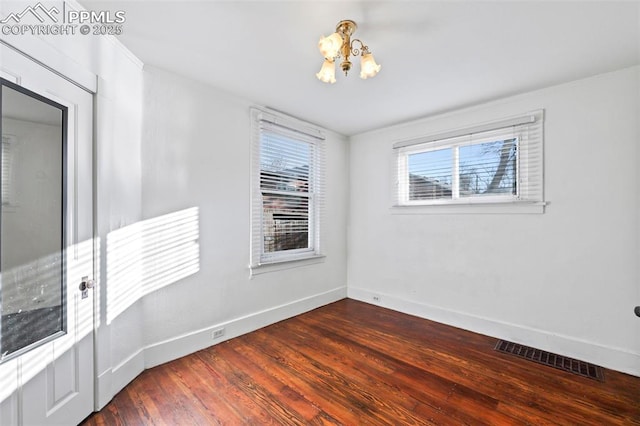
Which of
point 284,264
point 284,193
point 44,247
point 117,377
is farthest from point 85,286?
point 284,193

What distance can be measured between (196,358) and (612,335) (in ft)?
11.9

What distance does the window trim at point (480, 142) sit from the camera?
2693 mm

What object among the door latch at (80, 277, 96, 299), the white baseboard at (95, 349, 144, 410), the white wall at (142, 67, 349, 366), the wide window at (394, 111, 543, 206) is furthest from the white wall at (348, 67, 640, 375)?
the door latch at (80, 277, 96, 299)

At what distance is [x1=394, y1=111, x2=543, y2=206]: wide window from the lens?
8.98 feet

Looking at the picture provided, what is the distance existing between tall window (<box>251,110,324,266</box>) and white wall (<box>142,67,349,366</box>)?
0.15 metres

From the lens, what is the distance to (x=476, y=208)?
3.07 meters

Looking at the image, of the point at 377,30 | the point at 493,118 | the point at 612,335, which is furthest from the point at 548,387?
the point at 377,30

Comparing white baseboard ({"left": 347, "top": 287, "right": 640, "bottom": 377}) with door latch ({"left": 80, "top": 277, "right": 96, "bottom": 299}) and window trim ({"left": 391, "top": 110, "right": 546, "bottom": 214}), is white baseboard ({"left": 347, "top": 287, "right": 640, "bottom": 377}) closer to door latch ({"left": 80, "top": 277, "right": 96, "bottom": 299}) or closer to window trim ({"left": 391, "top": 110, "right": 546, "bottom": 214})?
window trim ({"left": 391, "top": 110, "right": 546, "bottom": 214})

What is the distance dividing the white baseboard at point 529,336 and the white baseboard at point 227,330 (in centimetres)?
112

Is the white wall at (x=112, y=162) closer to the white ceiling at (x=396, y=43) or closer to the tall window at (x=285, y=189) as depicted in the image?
the white ceiling at (x=396, y=43)

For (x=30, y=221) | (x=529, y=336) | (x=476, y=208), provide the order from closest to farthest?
1. (x=30, y=221)
2. (x=529, y=336)
3. (x=476, y=208)

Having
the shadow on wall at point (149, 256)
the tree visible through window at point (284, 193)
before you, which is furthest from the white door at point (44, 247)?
the tree visible through window at point (284, 193)

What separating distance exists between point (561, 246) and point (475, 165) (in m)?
1.15

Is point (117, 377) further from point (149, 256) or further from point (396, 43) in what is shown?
point (396, 43)
